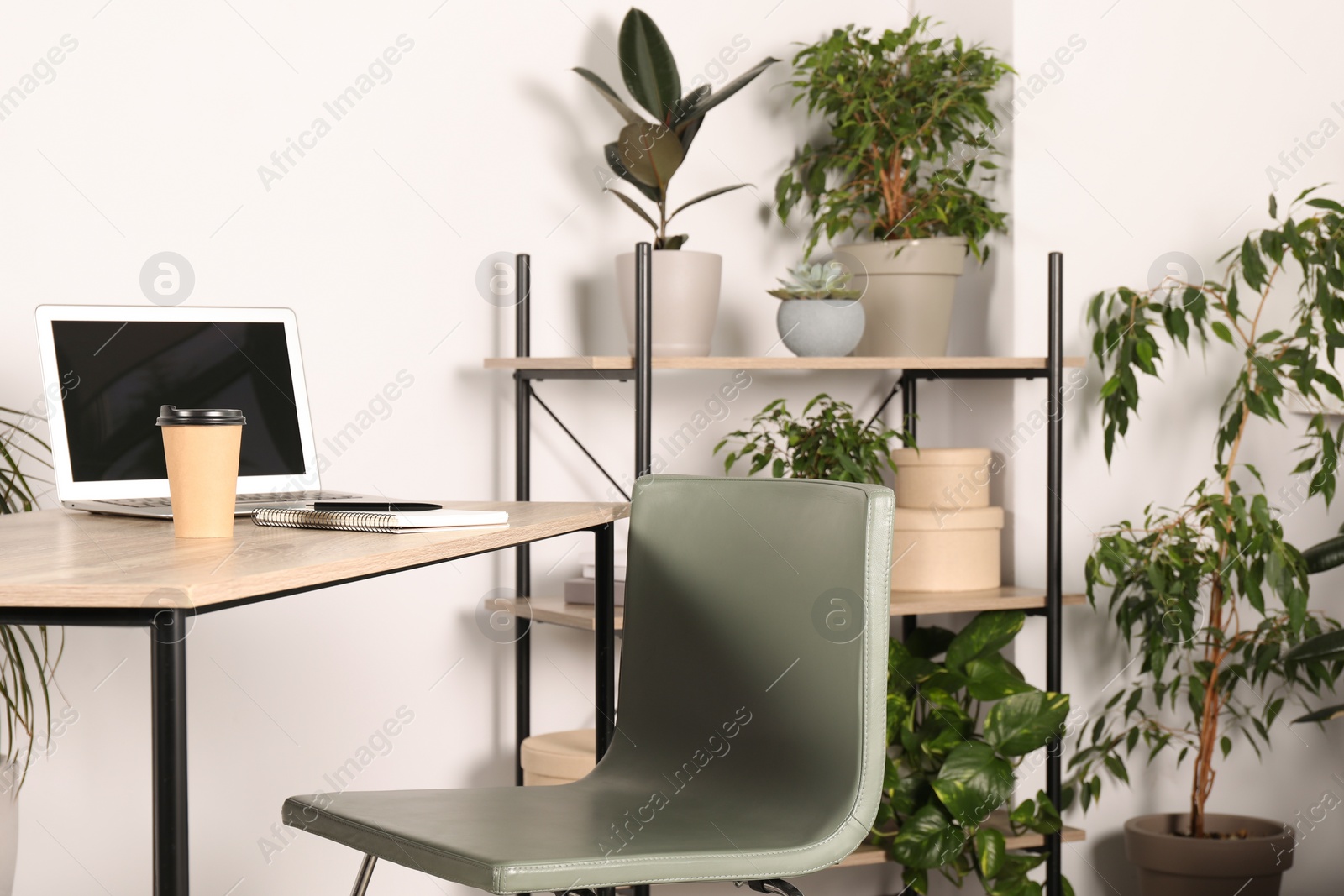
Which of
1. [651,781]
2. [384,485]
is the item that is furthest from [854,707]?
[384,485]

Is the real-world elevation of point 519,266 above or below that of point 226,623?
above

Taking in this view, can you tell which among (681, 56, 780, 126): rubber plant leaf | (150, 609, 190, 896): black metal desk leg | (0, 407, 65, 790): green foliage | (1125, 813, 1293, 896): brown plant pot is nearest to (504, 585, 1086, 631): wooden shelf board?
(1125, 813, 1293, 896): brown plant pot

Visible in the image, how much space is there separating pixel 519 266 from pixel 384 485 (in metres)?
0.49

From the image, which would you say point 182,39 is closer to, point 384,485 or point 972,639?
point 384,485

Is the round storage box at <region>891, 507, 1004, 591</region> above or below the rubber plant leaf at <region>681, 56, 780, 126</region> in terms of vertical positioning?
below

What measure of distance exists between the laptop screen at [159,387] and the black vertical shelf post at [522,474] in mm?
662

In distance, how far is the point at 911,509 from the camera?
94.5 inches

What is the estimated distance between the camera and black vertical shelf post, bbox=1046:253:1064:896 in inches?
89.9

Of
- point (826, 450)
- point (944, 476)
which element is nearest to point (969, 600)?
point (944, 476)

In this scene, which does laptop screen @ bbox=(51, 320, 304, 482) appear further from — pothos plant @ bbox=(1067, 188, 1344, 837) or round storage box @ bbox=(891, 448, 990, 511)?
pothos plant @ bbox=(1067, 188, 1344, 837)

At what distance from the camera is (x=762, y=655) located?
4.61 ft

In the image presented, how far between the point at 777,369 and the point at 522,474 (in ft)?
1.73

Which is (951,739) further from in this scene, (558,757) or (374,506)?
(374,506)

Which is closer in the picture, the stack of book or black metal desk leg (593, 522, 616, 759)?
black metal desk leg (593, 522, 616, 759)
